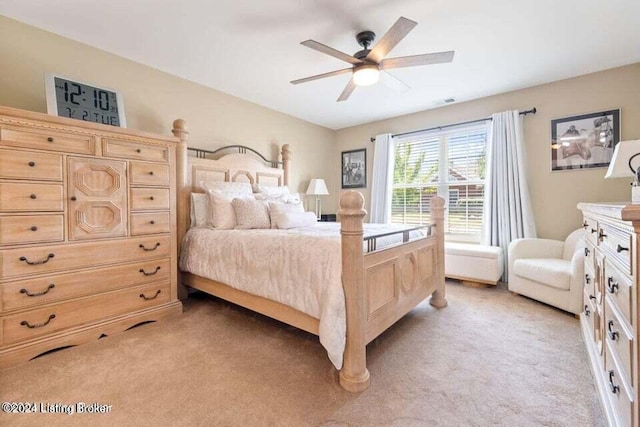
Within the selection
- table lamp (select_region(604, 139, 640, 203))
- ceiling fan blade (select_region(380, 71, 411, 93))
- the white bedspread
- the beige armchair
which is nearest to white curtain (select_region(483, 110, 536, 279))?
the beige armchair

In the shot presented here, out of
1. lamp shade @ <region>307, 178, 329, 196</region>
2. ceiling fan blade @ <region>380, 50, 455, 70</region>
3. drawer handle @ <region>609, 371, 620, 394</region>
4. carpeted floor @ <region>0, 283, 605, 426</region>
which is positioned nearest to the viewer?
drawer handle @ <region>609, 371, 620, 394</region>

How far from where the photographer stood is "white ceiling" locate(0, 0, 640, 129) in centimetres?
203

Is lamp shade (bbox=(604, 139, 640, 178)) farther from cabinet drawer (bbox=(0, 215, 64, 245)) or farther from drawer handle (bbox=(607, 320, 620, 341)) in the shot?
cabinet drawer (bbox=(0, 215, 64, 245))

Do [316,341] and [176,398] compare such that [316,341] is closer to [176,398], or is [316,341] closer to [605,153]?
[176,398]

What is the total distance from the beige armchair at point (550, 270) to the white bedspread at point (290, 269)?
5.24ft

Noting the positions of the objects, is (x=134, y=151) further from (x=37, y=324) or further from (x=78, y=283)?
(x=37, y=324)

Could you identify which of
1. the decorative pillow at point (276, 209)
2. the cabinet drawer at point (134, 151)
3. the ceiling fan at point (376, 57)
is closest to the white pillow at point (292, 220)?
the decorative pillow at point (276, 209)

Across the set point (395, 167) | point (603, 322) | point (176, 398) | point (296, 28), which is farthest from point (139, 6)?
point (395, 167)

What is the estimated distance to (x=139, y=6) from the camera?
2023 mm

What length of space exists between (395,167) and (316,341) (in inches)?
135

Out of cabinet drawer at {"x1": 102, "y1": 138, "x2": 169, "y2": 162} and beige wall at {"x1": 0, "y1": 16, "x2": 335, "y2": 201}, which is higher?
beige wall at {"x1": 0, "y1": 16, "x2": 335, "y2": 201}

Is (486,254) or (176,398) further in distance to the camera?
(486,254)

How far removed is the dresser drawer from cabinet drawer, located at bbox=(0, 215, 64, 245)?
0.06m

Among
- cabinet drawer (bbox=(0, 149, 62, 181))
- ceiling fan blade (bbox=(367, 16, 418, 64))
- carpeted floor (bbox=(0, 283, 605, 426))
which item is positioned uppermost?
ceiling fan blade (bbox=(367, 16, 418, 64))
